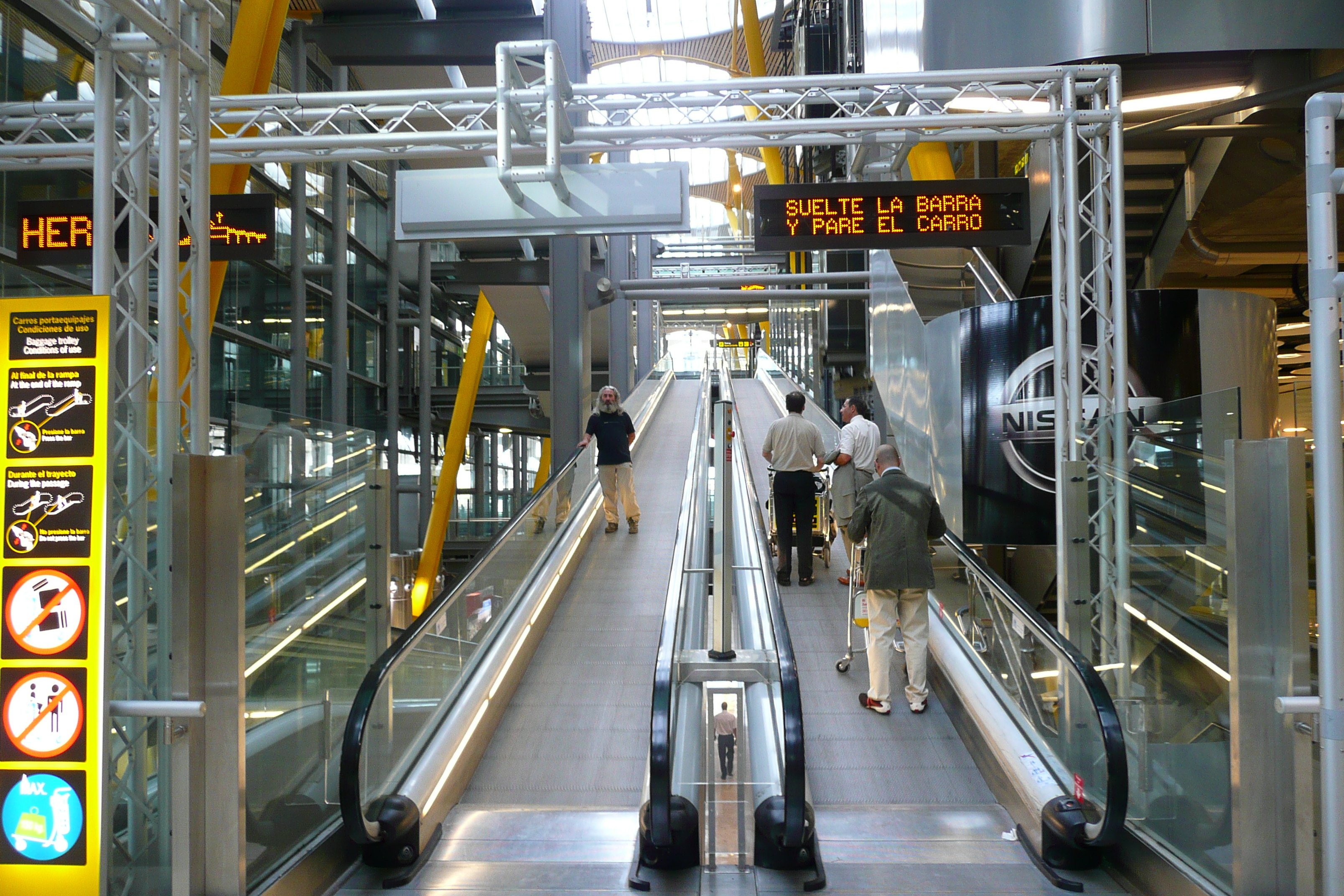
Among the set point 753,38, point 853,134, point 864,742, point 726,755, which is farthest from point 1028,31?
point 753,38

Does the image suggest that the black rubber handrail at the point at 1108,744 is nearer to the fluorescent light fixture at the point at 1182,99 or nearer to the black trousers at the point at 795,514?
the black trousers at the point at 795,514

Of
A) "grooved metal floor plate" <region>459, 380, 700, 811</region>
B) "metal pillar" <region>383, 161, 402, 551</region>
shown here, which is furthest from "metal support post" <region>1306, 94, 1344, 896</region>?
"metal pillar" <region>383, 161, 402, 551</region>

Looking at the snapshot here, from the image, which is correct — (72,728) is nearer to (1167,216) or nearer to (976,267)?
(976,267)

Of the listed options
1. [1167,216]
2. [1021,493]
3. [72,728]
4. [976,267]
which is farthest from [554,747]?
[1167,216]

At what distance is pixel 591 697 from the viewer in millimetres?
7367

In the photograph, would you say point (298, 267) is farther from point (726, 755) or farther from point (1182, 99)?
point (726, 755)

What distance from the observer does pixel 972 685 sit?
21.7 ft

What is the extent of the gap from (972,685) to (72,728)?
483 centimetres

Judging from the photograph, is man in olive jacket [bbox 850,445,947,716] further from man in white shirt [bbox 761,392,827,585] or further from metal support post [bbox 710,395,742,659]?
man in white shirt [bbox 761,392,827,585]

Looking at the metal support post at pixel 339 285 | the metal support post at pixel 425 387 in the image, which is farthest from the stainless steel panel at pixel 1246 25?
the metal support post at pixel 425 387

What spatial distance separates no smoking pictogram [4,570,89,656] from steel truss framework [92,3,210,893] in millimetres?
138

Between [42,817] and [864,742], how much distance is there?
169 inches

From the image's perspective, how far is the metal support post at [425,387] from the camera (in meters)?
23.9

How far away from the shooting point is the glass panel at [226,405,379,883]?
15.1 ft
